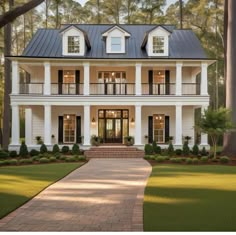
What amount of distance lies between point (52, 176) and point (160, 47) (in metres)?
15.7

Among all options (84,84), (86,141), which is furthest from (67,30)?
(86,141)

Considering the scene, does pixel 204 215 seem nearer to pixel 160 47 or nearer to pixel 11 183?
pixel 11 183

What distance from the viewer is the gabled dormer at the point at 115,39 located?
2773 centimetres

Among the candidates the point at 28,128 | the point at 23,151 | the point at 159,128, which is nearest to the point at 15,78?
the point at 28,128

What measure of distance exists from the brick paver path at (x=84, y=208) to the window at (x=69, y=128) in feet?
47.2

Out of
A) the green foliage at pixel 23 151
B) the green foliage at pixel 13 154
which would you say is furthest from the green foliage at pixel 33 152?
the green foliage at pixel 13 154

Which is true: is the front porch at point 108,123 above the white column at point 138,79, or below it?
below

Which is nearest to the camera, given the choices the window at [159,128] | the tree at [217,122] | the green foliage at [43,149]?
the tree at [217,122]

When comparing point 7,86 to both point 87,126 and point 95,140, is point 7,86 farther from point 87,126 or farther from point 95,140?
point 95,140

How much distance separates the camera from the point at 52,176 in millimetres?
14641

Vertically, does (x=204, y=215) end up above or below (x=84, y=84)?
below

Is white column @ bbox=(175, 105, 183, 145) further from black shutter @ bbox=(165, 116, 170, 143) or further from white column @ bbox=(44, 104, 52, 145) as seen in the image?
white column @ bbox=(44, 104, 52, 145)

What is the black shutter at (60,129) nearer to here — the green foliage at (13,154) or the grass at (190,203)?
the green foliage at (13,154)

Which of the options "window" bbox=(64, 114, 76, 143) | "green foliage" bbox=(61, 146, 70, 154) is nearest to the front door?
"window" bbox=(64, 114, 76, 143)
